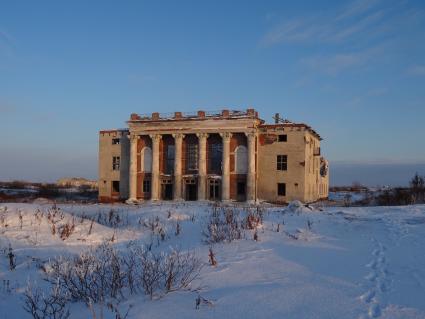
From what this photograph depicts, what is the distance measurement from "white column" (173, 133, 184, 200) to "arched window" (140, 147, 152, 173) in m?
3.50

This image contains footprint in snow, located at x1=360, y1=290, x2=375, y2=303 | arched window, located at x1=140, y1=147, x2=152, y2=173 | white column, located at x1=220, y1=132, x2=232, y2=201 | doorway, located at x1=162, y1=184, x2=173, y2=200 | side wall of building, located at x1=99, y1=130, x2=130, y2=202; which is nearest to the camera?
footprint in snow, located at x1=360, y1=290, x2=375, y2=303

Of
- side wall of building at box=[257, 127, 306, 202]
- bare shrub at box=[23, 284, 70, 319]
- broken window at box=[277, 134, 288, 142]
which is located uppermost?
broken window at box=[277, 134, 288, 142]

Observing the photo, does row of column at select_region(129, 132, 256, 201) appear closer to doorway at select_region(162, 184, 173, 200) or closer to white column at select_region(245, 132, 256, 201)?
white column at select_region(245, 132, 256, 201)

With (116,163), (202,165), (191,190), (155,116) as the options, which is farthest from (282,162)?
(116,163)

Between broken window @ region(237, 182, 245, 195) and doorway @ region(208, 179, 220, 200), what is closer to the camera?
broken window @ region(237, 182, 245, 195)

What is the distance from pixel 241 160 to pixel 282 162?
13.1 ft

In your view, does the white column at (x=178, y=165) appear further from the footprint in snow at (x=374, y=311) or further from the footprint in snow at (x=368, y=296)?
the footprint in snow at (x=374, y=311)

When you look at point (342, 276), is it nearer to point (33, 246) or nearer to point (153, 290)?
point (153, 290)

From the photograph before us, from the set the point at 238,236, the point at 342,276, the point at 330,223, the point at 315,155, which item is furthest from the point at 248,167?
the point at 342,276

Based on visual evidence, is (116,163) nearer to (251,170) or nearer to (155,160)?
(155,160)

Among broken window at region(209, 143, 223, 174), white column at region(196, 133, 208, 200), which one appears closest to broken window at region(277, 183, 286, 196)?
broken window at region(209, 143, 223, 174)

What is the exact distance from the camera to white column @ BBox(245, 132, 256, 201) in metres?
38.8

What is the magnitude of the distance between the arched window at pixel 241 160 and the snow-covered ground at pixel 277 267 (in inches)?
1002

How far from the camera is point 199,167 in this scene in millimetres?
41125
